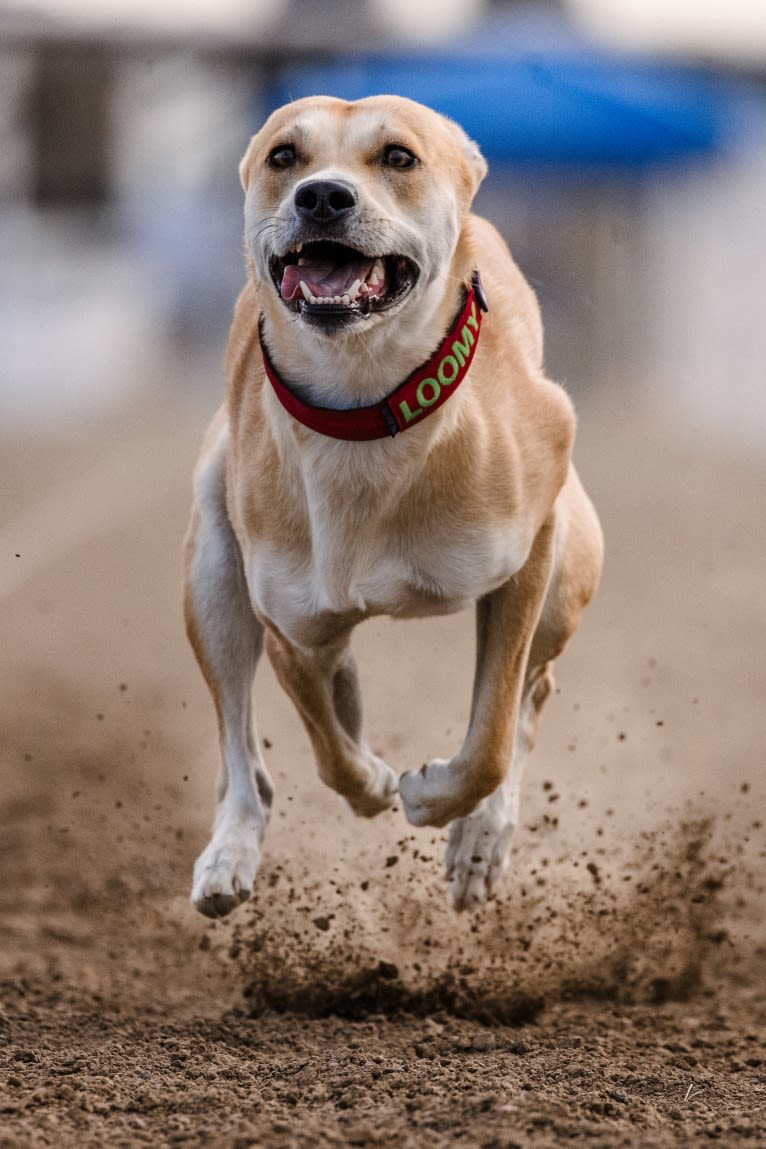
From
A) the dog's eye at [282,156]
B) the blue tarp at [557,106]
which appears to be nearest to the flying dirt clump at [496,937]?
the dog's eye at [282,156]

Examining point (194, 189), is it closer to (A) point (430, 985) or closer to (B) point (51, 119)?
(B) point (51, 119)

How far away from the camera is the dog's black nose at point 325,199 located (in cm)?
305

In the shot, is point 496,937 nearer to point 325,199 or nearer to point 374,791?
point 374,791

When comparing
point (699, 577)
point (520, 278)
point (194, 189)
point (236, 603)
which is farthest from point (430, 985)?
point (194, 189)

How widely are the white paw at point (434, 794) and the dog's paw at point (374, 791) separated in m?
0.26

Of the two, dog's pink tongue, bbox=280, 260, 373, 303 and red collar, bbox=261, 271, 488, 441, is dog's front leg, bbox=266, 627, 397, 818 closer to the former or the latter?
red collar, bbox=261, 271, 488, 441

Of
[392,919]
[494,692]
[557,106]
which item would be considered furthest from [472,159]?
[557,106]

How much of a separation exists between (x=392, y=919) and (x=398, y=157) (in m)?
2.34

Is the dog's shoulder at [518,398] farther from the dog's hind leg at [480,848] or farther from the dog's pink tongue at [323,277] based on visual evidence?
the dog's hind leg at [480,848]

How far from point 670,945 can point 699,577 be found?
176 inches

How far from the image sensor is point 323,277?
124 inches

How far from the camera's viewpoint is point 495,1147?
2879mm

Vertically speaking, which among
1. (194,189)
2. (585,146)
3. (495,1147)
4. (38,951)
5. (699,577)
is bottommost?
(495,1147)

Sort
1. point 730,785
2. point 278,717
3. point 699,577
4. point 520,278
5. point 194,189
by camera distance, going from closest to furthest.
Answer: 1. point 520,278
2. point 730,785
3. point 278,717
4. point 699,577
5. point 194,189
